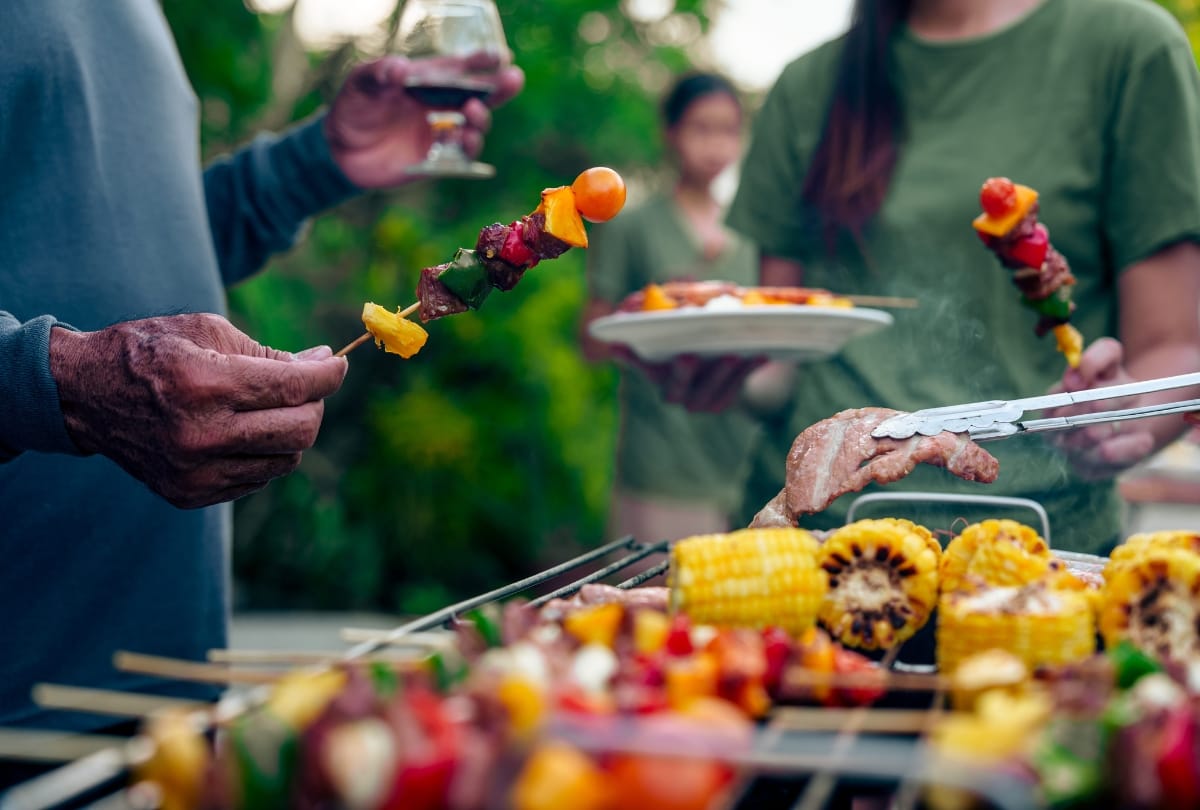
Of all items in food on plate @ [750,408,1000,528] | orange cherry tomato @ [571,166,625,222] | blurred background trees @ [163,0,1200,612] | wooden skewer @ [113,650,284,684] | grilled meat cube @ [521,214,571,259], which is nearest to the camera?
wooden skewer @ [113,650,284,684]

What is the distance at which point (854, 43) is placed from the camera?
3.48m

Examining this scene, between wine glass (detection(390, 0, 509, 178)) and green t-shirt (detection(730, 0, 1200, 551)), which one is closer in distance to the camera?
green t-shirt (detection(730, 0, 1200, 551))

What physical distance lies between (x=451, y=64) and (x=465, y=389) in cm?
459

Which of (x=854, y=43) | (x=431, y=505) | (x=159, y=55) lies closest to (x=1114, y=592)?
(x=854, y=43)

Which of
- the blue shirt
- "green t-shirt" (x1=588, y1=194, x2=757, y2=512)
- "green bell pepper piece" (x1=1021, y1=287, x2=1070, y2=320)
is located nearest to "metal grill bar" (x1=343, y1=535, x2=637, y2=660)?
the blue shirt

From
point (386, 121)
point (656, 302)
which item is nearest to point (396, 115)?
point (386, 121)

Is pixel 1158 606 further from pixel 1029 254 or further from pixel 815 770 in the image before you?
pixel 1029 254

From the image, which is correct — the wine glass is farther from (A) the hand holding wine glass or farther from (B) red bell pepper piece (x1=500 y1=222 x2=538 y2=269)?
(B) red bell pepper piece (x1=500 y1=222 x2=538 y2=269)

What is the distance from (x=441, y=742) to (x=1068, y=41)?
114 inches

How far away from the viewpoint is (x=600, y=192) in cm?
224

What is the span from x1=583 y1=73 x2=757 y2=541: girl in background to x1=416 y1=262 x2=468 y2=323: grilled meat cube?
11.2ft

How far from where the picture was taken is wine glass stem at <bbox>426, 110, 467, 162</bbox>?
3271mm

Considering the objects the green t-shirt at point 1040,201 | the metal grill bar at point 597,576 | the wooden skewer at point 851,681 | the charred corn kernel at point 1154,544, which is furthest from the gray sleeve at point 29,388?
the green t-shirt at point 1040,201

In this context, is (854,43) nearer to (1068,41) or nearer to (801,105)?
(801,105)
